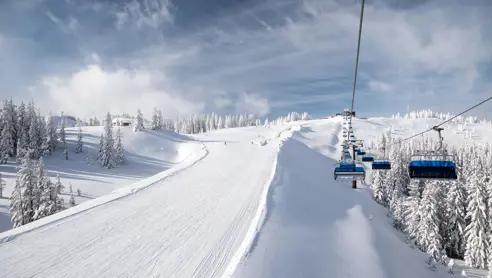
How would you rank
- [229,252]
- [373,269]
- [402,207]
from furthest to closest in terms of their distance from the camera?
[402,207] < [373,269] < [229,252]

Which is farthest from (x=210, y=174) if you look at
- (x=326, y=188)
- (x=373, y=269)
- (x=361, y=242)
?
(x=373, y=269)

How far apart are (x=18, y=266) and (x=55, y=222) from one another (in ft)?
16.3

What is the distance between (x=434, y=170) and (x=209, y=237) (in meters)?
11.6

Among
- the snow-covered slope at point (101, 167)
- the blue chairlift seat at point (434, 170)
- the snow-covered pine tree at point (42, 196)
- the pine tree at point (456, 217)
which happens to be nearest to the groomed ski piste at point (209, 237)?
the blue chairlift seat at point (434, 170)

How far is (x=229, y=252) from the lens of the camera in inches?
540

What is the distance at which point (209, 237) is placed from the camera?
15.4 metres

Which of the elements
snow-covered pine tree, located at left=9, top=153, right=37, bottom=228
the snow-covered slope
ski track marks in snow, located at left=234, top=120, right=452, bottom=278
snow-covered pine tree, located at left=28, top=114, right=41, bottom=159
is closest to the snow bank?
ski track marks in snow, located at left=234, top=120, right=452, bottom=278

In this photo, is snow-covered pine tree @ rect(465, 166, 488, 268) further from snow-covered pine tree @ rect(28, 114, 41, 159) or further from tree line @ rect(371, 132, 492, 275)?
snow-covered pine tree @ rect(28, 114, 41, 159)

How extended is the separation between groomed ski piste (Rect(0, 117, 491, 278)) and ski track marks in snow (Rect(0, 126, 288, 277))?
43 millimetres

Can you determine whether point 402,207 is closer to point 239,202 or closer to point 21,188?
point 239,202

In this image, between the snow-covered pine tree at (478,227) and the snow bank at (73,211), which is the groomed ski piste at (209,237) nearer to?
the snow bank at (73,211)

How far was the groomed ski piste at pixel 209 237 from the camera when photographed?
12133mm

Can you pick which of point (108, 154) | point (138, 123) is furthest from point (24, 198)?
point (138, 123)

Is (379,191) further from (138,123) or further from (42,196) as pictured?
(138,123)
